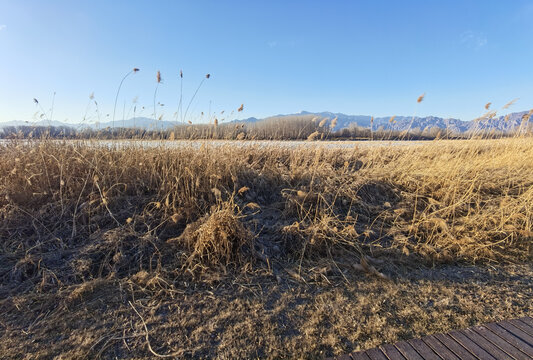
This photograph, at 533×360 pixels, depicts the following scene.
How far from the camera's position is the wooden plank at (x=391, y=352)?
1.56m

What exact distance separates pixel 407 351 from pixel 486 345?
0.54 m

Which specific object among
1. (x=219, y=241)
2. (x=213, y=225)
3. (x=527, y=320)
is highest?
(x=213, y=225)

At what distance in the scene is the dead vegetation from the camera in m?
2.30

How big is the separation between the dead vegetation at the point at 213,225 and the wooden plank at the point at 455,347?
0.56 feet

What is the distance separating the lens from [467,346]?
1646 mm

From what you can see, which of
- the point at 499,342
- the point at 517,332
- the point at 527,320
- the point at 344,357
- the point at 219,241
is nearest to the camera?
the point at 344,357

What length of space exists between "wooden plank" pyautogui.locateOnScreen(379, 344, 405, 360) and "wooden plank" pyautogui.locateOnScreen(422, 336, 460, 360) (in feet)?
0.77

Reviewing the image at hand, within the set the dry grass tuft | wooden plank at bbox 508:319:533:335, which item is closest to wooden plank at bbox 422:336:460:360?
wooden plank at bbox 508:319:533:335

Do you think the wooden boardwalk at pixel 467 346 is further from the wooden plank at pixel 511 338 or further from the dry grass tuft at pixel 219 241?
the dry grass tuft at pixel 219 241

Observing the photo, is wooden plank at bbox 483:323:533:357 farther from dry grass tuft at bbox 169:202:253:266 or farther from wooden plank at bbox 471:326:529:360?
dry grass tuft at bbox 169:202:253:266

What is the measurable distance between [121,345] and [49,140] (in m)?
3.85

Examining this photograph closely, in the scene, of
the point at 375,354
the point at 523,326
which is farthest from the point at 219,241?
Answer: the point at 523,326

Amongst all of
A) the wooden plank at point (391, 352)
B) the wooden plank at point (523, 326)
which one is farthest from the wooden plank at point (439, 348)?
the wooden plank at point (523, 326)

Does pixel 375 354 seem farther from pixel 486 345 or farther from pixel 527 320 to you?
pixel 527 320
